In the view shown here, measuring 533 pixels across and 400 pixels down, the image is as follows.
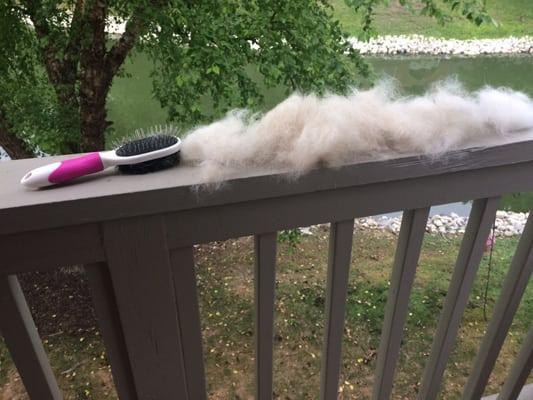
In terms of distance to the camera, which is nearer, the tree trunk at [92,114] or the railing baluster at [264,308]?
the railing baluster at [264,308]

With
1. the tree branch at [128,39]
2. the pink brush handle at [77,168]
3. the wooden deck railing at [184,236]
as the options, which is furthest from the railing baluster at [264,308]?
the tree branch at [128,39]

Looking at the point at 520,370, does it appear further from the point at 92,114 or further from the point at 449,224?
the point at 449,224

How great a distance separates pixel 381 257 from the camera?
294 centimetres

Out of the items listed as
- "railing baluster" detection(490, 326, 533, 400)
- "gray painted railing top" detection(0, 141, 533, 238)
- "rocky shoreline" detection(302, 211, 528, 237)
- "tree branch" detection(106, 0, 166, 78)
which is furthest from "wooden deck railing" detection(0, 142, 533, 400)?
"rocky shoreline" detection(302, 211, 528, 237)

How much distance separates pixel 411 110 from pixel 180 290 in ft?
1.37

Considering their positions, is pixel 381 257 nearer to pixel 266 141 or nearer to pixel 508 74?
pixel 266 141

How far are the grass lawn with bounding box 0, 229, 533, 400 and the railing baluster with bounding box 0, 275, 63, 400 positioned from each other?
50.4 inches

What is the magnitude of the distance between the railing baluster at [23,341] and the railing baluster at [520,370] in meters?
0.93

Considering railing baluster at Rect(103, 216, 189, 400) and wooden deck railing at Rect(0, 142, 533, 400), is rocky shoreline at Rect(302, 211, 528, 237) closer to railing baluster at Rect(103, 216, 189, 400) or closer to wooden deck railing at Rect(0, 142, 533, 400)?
wooden deck railing at Rect(0, 142, 533, 400)

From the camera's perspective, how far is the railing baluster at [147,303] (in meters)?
0.56

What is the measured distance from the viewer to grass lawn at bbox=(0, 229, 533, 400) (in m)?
1.90

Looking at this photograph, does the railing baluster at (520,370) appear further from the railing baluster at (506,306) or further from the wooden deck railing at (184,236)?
the wooden deck railing at (184,236)

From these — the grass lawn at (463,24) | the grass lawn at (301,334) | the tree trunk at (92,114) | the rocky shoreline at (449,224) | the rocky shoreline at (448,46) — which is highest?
the tree trunk at (92,114)

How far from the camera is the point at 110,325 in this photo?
0.64m
